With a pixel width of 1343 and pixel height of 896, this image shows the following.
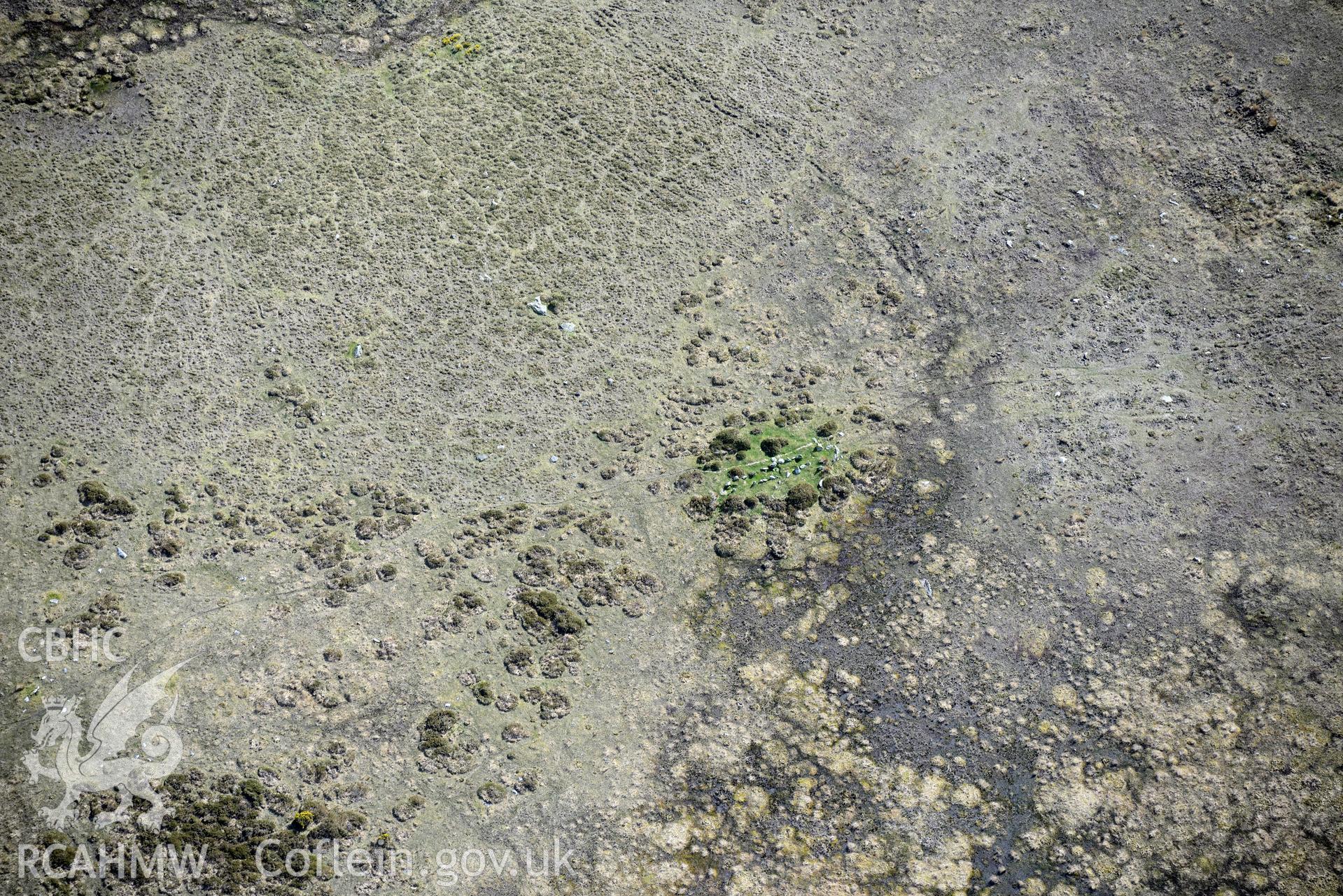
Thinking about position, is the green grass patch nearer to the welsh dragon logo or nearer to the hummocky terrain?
the hummocky terrain

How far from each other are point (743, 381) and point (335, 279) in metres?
12.7

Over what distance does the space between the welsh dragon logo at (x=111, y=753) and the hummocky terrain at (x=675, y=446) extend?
0.29 feet

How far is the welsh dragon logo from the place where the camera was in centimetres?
2364

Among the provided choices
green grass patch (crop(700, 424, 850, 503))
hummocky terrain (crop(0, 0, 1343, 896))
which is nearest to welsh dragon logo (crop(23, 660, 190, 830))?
hummocky terrain (crop(0, 0, 1343, 896))

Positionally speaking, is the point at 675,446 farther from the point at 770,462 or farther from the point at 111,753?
the point at 111,753

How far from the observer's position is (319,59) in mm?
33844

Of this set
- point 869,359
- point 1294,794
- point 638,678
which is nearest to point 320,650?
point 638,678

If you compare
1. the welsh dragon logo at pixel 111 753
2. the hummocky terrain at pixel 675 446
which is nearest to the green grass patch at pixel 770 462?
the hummocky terrain at pixel 675 446

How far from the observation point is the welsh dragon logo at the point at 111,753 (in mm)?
23641

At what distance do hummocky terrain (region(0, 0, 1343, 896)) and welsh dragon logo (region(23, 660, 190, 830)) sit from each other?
9 cm

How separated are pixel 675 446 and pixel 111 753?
52.8 ft

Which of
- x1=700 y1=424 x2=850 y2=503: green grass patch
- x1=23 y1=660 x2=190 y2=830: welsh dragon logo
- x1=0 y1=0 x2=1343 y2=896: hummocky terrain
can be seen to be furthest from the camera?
x1=700 y1=424 x2=850 y2=503: green grass patch

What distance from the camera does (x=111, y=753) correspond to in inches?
949

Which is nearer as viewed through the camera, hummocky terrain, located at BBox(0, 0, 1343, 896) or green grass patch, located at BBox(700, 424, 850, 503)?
hummocky terrain, located at BBox(0, 0, 1343, 896)
